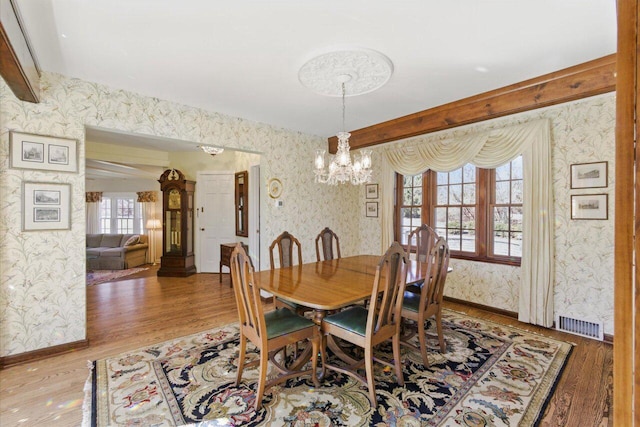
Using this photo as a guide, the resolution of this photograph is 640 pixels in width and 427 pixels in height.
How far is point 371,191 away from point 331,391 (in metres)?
3.51

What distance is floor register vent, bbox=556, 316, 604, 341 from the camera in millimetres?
2906

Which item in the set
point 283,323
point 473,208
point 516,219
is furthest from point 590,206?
point 283,323

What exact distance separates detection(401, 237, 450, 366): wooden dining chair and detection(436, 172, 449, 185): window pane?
199cm

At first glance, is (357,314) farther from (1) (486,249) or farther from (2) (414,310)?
(1) (486,249)

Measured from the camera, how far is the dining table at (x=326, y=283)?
1993mm

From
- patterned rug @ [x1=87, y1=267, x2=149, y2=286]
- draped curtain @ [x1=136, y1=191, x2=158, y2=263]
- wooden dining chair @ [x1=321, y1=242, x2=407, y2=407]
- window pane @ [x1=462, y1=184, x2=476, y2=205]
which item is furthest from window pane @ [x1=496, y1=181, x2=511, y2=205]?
draped curtain @ [x1=136, y1=191, x2=158, y2=263]

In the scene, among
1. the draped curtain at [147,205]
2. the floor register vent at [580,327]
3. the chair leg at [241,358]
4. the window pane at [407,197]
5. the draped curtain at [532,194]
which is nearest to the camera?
the chair leg at [241,358]

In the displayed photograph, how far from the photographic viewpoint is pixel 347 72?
250cm

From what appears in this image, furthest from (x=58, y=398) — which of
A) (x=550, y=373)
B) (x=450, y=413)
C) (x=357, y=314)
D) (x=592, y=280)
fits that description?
(x=592, y=280)

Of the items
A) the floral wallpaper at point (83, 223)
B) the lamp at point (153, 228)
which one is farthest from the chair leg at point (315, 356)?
the lamp at point (153, 228)

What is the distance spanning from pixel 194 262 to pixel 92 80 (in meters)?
4.15

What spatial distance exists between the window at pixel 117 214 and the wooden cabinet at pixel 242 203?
4378 millimetres

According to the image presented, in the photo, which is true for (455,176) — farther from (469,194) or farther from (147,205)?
(147,205)

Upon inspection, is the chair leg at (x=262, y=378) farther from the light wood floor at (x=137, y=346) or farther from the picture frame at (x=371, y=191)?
the picture frame at (x=371, y=191)
